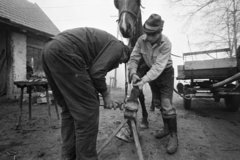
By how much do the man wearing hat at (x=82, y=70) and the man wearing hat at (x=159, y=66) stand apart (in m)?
0.79

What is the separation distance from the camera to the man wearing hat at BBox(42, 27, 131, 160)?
1.41m

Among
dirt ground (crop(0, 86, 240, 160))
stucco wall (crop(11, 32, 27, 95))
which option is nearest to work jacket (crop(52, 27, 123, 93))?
dirt ground (crop(0, 86, 240, 160))

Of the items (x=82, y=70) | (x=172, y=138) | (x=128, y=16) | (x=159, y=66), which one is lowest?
(x=172, y=138)

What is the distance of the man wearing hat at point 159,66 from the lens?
86.0 inches

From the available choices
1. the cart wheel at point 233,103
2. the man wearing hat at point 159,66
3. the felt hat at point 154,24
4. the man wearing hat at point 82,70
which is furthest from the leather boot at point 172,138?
the cart wheel at point 233,103

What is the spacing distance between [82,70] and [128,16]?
205 cm

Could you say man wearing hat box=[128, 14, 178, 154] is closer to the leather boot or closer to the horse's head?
the leather boot

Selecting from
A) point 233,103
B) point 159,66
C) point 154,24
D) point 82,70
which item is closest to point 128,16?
point 154,24

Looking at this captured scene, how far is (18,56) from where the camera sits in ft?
23.6

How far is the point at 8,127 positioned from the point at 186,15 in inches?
410

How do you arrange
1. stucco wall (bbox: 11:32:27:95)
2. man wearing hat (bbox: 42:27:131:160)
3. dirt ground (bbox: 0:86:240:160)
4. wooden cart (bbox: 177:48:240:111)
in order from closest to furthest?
man wearing hat (bbox: 42:27:131:160), dirt ground (bbox: 0:86:240:160), wooden cart (bbox: 177:48:240:111), stucco wall (bbox: 11:32:27:95)

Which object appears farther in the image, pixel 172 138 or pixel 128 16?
pixel 128 16

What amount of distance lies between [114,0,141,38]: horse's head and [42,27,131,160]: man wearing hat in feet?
4.53

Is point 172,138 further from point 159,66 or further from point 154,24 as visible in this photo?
point 154,24
